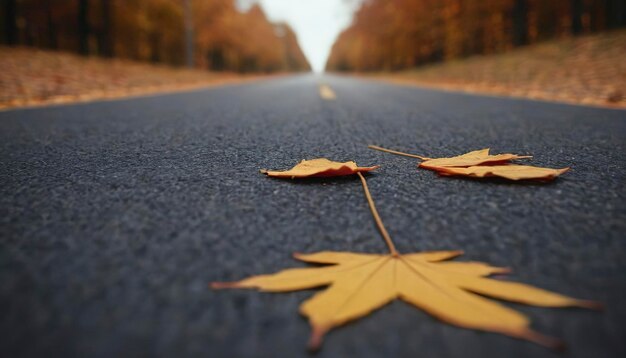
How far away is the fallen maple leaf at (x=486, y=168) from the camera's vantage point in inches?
43.3

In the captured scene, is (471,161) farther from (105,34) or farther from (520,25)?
(105,34)

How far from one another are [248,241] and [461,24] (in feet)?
70.7

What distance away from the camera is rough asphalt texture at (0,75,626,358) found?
1.62ft

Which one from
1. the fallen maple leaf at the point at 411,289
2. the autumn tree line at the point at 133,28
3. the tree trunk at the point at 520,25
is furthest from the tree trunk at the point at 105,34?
the fallen maple leaf at the point at 411,289

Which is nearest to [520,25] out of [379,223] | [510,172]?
[510,172]

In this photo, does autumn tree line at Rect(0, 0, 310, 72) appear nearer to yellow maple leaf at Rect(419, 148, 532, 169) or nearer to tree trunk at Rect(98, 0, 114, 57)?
tree trunk at Rect(98, 0, 114, 57)

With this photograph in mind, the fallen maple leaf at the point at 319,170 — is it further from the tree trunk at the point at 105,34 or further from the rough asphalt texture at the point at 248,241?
the tree trunk at the point at 105,34

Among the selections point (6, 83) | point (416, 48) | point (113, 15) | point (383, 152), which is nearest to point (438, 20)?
point (416, 48)

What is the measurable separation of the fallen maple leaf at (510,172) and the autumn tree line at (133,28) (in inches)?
590

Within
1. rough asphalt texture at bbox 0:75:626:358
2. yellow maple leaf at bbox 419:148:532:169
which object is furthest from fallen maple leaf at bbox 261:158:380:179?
yellow maple leaf at bbox 419:148:532:169

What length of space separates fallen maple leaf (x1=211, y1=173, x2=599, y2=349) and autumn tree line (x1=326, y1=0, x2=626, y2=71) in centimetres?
1687

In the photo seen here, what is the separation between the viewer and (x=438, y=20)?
2059cm

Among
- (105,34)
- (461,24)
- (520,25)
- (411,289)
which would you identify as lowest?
(411,289)

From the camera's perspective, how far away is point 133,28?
18484 millimetres
